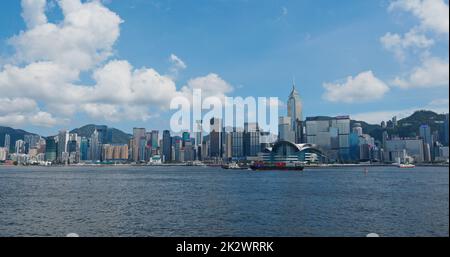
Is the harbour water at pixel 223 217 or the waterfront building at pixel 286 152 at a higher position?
the waterfront building at pixel 286 152

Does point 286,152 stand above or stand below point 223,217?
above

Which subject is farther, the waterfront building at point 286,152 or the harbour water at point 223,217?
the waterfront building at point 286,152

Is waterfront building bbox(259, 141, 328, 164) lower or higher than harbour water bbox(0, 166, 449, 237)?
higher

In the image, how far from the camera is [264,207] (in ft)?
96.7

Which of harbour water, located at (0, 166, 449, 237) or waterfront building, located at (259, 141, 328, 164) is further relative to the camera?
waterfront building, located at (259, 141, 328, 164)

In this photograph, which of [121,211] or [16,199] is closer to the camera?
[121,211]

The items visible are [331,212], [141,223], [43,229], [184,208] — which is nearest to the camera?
[43,229]

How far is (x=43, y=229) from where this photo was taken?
69.5 ft

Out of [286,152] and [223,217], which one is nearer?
[223,217]
